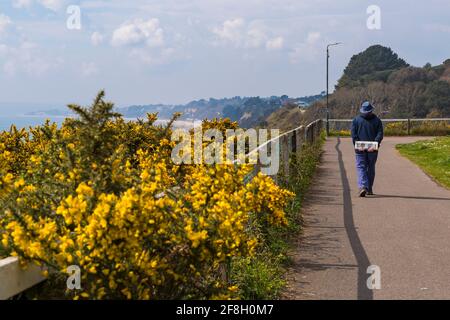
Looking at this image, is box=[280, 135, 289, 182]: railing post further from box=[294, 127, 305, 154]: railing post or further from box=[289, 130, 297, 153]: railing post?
box=[294, 127, 305, 154]: railing post

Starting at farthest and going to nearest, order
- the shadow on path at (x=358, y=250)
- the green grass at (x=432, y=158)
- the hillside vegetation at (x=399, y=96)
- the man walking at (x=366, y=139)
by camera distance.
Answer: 1. the hillside vegetation at (x=399, y=96)
2. the green grass at (x=432, y=158)
3. the man walking at (x=366, y=139)
4. the shadow on path at (x=358, y=250)

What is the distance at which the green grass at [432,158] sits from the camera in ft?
53.8

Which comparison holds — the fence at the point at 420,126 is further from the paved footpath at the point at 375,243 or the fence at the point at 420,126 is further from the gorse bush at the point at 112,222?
the gorse bush at the point at 112,222

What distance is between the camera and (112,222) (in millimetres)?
3793

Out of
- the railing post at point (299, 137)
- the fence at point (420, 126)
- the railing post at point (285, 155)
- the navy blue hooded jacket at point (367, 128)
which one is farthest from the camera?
the fence at point (420, 126)

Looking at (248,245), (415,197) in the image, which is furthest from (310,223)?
(248,245)

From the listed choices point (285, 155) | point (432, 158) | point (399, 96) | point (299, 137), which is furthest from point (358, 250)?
point (399, 96)

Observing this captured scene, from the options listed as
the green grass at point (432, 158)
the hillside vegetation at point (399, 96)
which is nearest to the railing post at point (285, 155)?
the green grass at point (432, 158)

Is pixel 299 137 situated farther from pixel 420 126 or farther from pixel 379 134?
pixel 420 126

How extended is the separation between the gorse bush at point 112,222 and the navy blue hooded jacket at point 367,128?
296 inches

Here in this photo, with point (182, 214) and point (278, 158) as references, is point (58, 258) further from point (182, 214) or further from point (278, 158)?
point (278, 158)

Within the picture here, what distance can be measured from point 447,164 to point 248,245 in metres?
15.4

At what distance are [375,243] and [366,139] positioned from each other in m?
4.66

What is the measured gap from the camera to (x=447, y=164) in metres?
19.0
